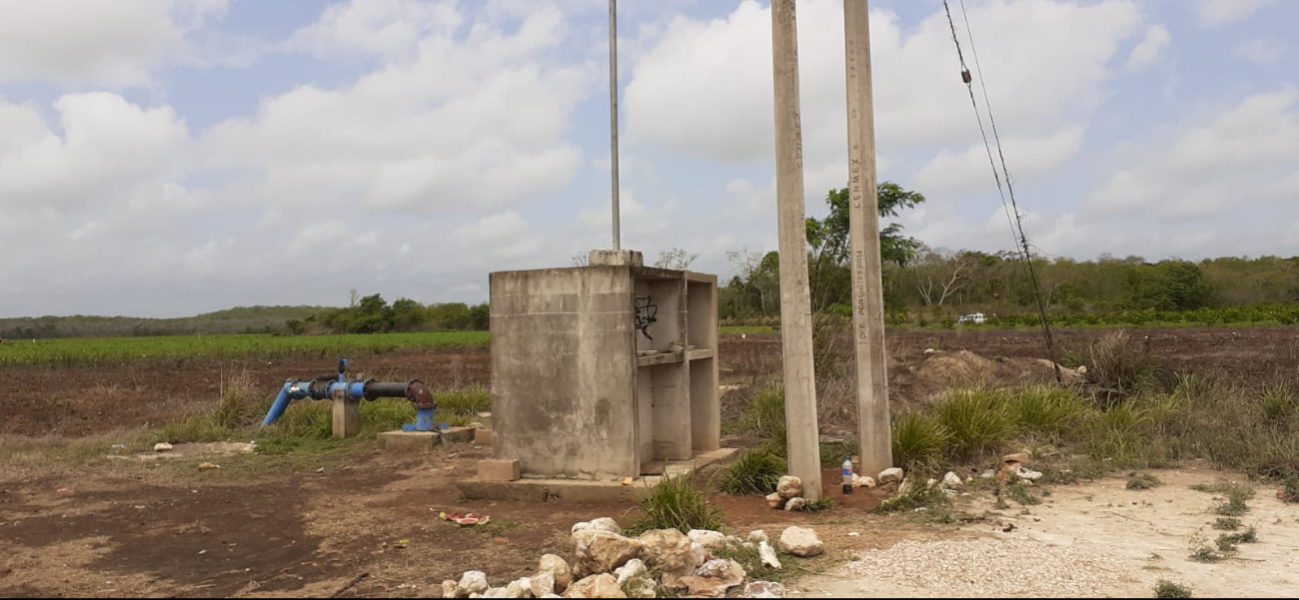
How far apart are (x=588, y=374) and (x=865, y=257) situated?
3006 millimetres

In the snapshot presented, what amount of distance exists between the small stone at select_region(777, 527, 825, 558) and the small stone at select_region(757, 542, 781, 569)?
0.13 m

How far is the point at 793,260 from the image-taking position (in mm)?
8234

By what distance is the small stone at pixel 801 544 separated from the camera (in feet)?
20.8

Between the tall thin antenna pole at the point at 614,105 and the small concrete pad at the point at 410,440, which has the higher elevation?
the tall thin antenna pole at the point at 614,105

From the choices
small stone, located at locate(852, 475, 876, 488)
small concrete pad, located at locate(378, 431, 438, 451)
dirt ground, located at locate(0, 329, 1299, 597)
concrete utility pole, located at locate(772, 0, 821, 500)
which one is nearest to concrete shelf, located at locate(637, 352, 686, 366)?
dirt ground, located at locate(0, 329, 1299, 597)

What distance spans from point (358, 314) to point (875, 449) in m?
66.8

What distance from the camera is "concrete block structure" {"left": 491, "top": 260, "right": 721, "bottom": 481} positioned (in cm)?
935

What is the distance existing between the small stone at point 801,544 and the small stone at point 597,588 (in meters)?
1.46

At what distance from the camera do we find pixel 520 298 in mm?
9859

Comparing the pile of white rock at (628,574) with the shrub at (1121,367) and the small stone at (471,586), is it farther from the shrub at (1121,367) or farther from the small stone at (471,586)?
the shrub at (1121,367)

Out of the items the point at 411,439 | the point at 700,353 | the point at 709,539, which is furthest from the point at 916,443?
the point at 411,439

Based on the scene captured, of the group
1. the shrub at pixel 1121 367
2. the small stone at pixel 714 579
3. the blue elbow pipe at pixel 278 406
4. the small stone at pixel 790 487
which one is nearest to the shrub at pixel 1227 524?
the small stone at pixel 790 487

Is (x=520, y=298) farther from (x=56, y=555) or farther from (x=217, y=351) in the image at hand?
(x=217, y=351)

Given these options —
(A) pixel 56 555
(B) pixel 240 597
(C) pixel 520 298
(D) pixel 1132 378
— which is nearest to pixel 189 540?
(A) pixel 56 555
